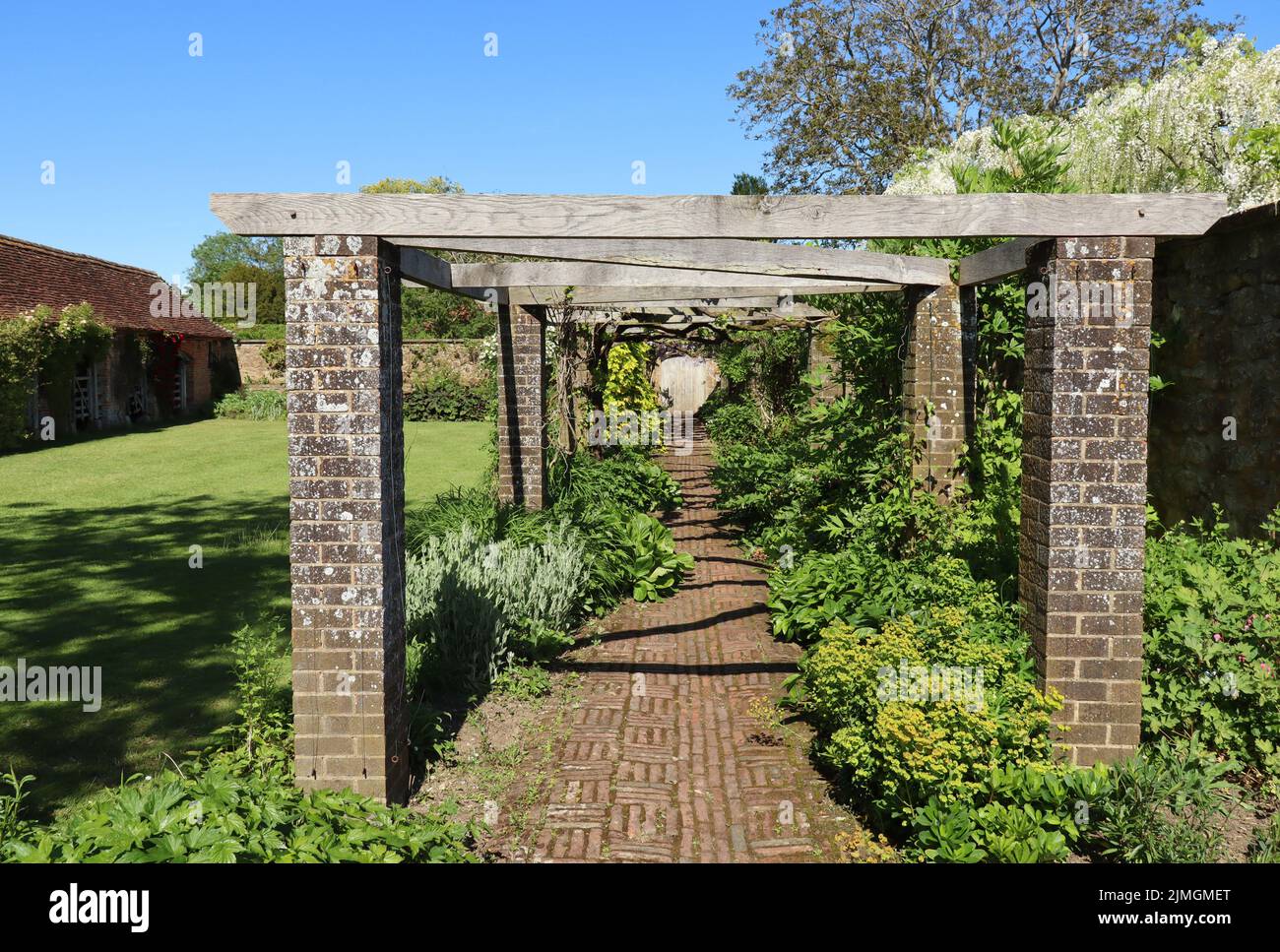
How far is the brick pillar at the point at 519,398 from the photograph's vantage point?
916 cm

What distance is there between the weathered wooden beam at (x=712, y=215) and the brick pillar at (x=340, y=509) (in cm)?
16

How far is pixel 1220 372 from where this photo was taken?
18.9 feet

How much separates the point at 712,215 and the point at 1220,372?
12.4 feet

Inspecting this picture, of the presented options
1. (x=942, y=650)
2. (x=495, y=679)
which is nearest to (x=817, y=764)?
(x=942, y=650)

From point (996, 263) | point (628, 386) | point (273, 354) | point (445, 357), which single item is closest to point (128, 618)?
point (996, 263)

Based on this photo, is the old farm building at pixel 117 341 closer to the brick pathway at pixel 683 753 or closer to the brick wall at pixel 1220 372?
the brick pathway at pixel 683 753

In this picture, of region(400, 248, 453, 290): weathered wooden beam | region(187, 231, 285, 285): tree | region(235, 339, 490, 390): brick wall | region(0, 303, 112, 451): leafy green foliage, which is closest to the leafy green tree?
region(235, 339, 490, 390): brick wall

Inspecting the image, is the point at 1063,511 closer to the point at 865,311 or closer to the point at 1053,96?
the point at 865,311

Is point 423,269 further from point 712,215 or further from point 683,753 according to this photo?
point 683,753

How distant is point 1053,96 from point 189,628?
79.0 feet

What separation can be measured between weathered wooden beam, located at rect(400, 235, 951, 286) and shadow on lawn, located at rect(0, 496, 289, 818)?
332 centimetres

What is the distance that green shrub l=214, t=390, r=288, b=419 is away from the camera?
29.1 meters

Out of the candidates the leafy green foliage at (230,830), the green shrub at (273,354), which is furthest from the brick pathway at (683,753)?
the green shrub at (273,354)
